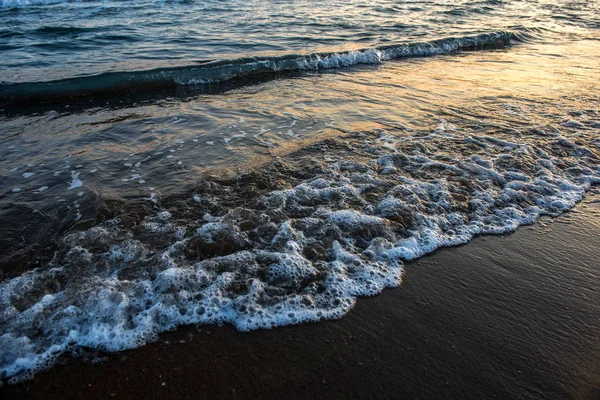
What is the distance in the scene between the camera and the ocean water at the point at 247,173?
2812mm

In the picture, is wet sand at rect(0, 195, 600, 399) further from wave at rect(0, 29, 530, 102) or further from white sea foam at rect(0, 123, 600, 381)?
wave at rect(0, 29, 530, 102)

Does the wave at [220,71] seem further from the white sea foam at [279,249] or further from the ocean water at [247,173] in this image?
the white sea foam at [279,249]

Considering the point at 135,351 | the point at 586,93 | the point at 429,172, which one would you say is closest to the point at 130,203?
the point at 135,351

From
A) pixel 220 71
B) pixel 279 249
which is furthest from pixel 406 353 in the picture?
pixel 220 71

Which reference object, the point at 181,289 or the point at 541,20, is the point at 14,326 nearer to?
the point at 181,289

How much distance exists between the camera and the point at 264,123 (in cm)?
618

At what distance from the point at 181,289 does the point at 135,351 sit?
0.55 metres

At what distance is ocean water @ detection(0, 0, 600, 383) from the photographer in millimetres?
2812

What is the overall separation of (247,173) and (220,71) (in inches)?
211

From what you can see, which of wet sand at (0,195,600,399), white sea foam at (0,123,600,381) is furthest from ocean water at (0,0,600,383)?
wet sand at (0,195,600,399)

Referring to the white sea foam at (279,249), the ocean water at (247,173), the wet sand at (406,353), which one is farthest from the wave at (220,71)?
the wet sand at (406,353)

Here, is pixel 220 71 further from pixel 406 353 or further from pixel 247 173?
pixel 406 353

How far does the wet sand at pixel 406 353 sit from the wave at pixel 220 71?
7.04 m

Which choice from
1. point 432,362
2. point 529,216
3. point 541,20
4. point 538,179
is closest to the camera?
point 432,362
